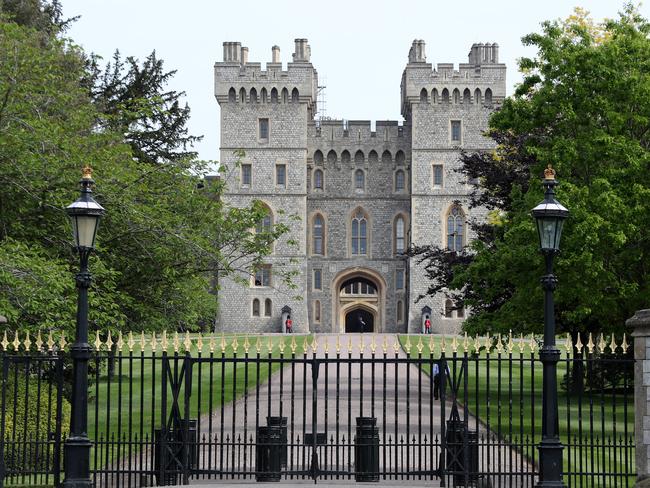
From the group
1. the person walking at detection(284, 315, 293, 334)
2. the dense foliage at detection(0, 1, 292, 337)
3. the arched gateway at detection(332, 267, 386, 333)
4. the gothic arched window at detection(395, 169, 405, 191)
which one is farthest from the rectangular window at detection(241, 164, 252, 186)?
the dense foliage at detection(0, 1, 292, 337)

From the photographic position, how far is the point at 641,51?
68.2ft

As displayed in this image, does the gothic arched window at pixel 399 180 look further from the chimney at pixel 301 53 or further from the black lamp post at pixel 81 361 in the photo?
the black lamp post at pixel 81 361

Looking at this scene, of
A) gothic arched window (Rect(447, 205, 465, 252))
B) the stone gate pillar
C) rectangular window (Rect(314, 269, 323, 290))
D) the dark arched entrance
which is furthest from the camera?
the dark arched entrance

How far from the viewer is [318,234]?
63656mm

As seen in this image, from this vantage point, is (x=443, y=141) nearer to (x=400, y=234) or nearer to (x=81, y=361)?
(x=400, y=234)

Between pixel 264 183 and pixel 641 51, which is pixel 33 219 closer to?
pixel 641 51

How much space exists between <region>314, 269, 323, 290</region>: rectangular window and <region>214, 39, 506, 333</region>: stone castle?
0.06 metres

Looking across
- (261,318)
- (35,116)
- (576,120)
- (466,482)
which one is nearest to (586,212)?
(576,120)

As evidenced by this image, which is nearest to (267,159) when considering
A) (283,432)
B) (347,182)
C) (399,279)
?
(347,182)

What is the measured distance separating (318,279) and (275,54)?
43.1ft


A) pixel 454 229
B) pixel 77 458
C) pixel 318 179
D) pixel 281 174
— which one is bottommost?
pixel 77 458

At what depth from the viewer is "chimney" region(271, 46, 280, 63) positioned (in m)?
63.3

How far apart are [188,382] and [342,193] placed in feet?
170

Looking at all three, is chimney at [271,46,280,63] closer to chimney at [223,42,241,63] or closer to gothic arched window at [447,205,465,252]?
chimney at [223,42,241,63]
